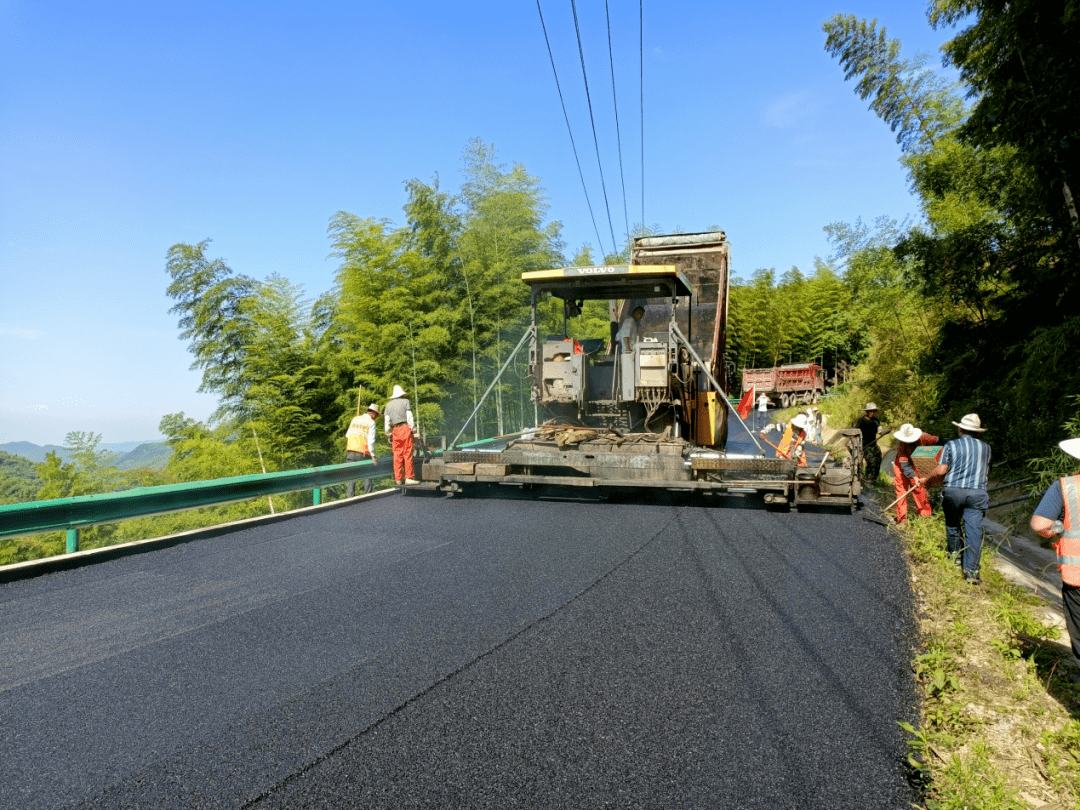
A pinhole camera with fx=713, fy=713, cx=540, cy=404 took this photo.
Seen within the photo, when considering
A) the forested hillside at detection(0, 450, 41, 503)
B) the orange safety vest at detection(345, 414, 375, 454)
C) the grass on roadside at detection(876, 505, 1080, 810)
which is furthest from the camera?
the forested hillside at detection(0, 450, 41, 503)

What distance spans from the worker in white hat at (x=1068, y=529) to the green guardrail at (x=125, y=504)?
6133 millimetres

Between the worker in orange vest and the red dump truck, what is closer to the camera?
the worker in orange vest

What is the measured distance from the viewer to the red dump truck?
3288 centimetres

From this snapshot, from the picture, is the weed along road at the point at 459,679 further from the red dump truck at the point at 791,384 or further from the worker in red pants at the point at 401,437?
the red dump truck at the point at 791,384

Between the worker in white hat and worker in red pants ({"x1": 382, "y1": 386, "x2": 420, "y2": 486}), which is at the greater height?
worker in red pants ({"x1": 382, "y1": 386, "x2": 420, "y2": 486})

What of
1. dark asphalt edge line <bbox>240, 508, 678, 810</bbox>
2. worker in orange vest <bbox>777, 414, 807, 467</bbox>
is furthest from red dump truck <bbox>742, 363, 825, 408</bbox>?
dark asphalt edge line <bbox>240, 508, 678, 810</bbox>

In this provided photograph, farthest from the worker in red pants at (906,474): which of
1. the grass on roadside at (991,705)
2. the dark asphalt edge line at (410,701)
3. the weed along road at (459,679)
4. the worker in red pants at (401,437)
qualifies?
the worker in red pants at (401,437)

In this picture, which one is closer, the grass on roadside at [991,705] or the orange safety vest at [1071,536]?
the grass on roadside at [991,705]

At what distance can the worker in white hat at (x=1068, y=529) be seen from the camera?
11.1ft

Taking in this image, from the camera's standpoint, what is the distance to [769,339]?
149 ft

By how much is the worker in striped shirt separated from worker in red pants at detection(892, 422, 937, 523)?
1.66 metres

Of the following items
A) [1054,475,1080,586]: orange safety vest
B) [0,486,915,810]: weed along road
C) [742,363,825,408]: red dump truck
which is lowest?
[0,486,915,810]: weed along road

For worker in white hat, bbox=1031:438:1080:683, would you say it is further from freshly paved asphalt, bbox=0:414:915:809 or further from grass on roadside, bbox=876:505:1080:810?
freshly paved asphalt, bbox=0:414:915:809

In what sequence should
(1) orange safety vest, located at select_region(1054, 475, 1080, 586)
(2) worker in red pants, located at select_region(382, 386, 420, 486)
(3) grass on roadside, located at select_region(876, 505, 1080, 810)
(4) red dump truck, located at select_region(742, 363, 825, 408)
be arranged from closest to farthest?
(3) grass on roadside, located at select_region(876, 505, 1080, 810) < (1) orange safety vest, located at select_region(1054, 475, 1080, 586) < (2) worker in red pants, located at select_region(382, 386, 420, 486) < (4) red dump truck, located at select_region(742, 363, 825, 408)
